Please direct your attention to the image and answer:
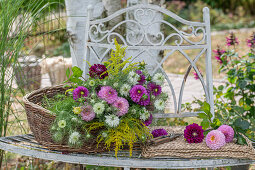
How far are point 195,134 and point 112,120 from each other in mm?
479

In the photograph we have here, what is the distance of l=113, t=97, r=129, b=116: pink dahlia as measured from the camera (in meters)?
1.61

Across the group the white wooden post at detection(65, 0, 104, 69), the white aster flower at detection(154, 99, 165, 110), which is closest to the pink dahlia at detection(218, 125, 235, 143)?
the white aster flower at detection(154, 99, 165, 110)

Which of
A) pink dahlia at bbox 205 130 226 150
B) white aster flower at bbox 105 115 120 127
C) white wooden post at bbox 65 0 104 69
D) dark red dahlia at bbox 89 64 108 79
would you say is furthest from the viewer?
white wooden post at bbox 65 0 104 69

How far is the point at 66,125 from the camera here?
1.61 metres

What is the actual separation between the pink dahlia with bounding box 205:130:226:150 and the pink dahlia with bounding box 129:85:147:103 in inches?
15.8

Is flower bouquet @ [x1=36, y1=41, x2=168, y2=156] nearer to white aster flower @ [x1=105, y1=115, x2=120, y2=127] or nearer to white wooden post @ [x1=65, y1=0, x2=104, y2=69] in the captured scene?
white aster flower @ [x1=105, y1=115, x2=120, y2=127]

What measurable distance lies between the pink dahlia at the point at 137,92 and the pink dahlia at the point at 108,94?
0.08m

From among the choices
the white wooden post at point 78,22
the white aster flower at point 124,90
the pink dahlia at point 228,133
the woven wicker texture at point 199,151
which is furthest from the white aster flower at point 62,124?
the white wooden post at point 78,22

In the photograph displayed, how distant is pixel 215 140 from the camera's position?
5.55 feet

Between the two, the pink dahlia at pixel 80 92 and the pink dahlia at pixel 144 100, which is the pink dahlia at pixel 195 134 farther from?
the pink dahlia at pixel 80 92

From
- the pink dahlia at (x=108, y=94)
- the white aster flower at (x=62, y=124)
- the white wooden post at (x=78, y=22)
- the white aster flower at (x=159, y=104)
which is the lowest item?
the white aster flower at (x=62, y=124)

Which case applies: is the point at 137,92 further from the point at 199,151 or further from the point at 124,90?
the point at 199,151

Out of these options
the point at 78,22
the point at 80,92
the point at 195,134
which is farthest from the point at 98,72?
the point at 78,22

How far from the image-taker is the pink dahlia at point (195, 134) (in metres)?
1.79
